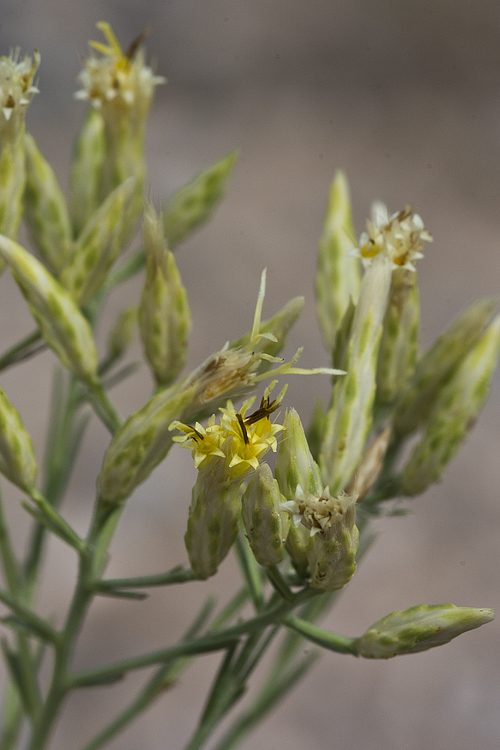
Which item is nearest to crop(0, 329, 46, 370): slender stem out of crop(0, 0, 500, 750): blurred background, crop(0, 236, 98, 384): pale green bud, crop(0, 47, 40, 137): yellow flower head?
crop(0, 236, 98, 384): pale green bud

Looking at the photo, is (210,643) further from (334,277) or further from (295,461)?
(334,277)

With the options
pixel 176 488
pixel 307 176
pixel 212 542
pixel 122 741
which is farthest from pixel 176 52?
pixel 212 542

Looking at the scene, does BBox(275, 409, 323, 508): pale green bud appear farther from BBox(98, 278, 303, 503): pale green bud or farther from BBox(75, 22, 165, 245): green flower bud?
BBox(75, 22, 165, 245): green flower bud

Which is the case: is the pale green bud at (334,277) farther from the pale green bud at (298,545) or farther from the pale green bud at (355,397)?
the pale green bud at (298,545)

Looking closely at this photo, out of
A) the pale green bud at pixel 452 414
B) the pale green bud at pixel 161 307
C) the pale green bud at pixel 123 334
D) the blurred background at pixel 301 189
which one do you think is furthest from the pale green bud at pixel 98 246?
the blurred background at pixel 301 189

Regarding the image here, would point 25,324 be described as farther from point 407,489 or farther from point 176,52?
point 407,489
